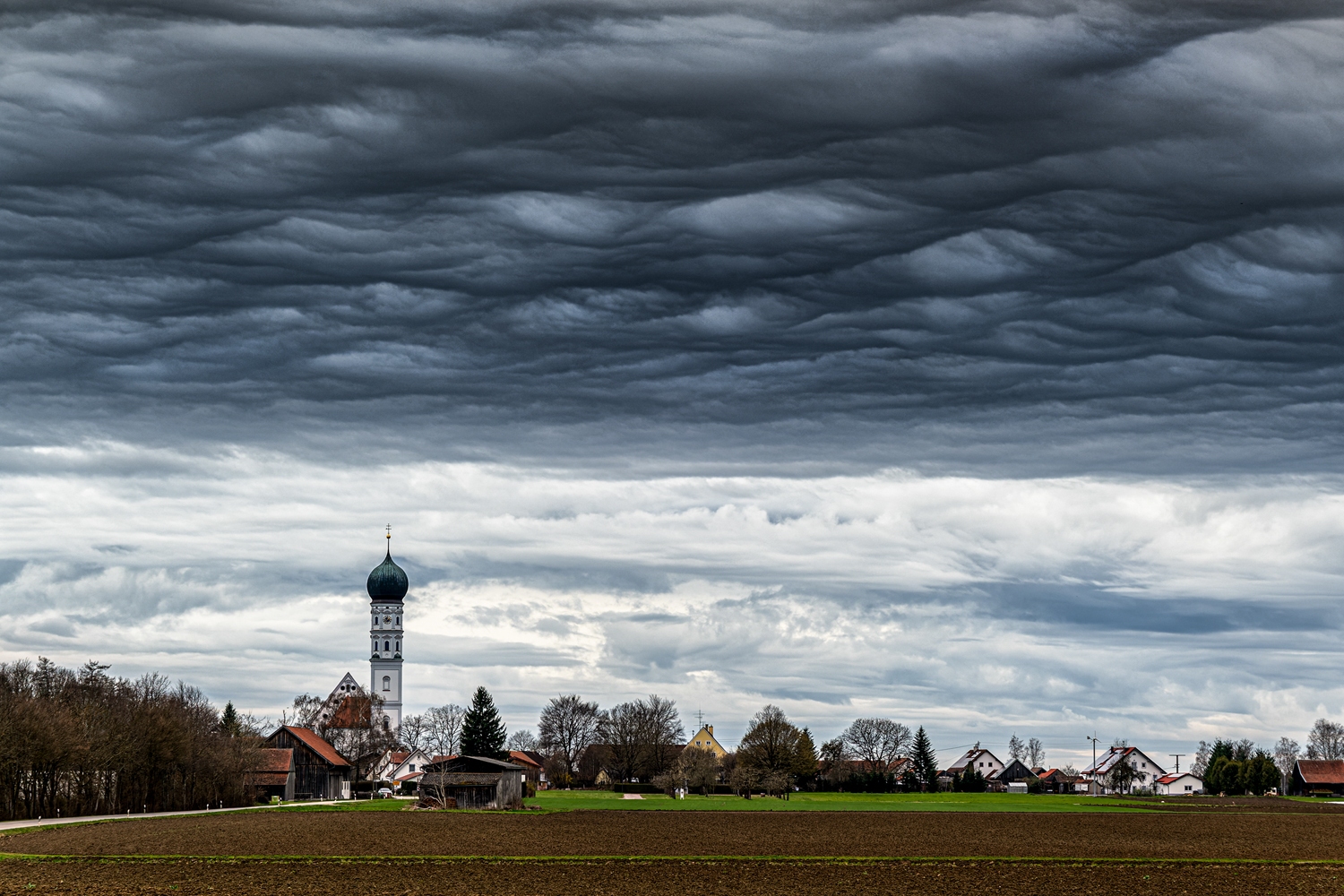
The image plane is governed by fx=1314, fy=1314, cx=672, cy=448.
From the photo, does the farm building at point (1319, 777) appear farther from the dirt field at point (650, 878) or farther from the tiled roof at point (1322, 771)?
the dirt field at point (650, 878)

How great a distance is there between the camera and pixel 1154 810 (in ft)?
349

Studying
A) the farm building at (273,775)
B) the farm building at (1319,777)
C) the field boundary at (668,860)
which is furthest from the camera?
the farm building at (1319,777)

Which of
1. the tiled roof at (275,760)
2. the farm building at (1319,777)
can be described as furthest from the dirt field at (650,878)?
the farm building at (1319,777)

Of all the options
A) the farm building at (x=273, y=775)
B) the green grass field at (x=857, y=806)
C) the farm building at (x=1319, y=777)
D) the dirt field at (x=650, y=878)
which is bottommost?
→ the farm building at (x=1319, y=777)

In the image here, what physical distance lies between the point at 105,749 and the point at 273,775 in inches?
1498

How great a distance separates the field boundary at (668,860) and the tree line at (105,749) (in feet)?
100

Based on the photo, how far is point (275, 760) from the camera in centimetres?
12431

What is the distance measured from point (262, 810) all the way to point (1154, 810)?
228 ft

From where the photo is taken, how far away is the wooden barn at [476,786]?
328 feet

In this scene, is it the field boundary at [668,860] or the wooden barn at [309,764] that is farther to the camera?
the wooden barn at [309,764]

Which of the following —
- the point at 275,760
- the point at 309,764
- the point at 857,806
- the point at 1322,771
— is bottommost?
the point at 1322,771

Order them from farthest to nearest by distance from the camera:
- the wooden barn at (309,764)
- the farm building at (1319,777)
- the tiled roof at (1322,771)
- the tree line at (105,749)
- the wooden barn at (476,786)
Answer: the tiled roof at (1322,771) → the farm building at (1319,777) → the wooden barn at (309,764) → the wooden barn at (476,786) → the tree line at (105,749)

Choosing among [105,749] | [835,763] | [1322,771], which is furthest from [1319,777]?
[105,749]

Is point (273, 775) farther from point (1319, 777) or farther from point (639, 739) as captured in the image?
point (1319, 777)
